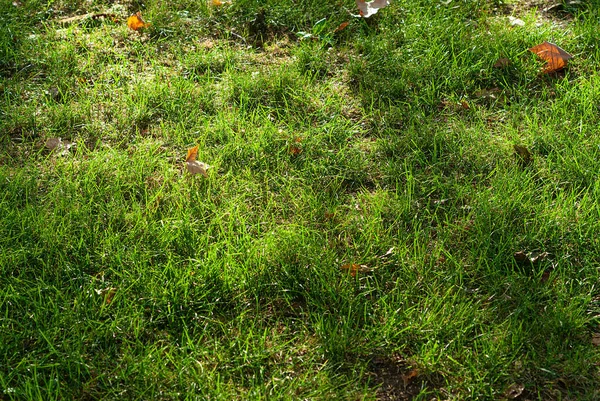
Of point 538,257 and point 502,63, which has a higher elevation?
point 502,63

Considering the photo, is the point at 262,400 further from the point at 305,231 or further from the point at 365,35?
the point at 365,35

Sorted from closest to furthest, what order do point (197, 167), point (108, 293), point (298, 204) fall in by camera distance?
point (108, 293) → point (298, 204) → point (197, 167)

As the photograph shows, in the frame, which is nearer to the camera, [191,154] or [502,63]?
[191,154]

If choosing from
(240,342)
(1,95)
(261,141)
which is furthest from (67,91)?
(240,342)

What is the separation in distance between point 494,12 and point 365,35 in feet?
2.86

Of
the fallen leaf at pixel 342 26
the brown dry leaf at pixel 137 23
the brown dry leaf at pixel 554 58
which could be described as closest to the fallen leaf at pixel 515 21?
the brown dry leaf at pixel 554 58

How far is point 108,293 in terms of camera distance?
99.1 inches

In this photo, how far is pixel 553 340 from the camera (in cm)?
239

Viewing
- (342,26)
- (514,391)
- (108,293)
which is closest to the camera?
(514,391)

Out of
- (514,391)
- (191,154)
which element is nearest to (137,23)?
(191,154)

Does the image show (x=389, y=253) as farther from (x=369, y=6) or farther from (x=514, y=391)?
(x=369, y=6)

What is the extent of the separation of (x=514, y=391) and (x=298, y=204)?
46.1 inches

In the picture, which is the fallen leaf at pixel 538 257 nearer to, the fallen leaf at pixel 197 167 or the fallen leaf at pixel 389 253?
the fallen leaf at pixel 389 253

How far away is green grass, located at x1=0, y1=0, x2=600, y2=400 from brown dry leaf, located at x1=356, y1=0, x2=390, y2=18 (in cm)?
5
